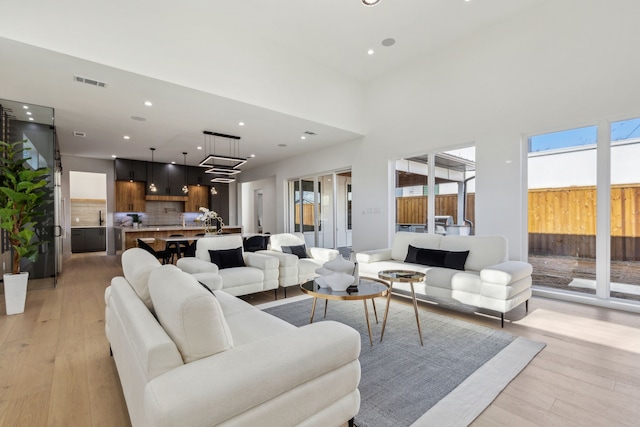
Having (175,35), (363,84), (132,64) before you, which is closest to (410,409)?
(132,64)

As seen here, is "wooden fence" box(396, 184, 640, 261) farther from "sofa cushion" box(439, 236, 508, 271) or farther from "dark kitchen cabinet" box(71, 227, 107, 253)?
"dark kitchen cabinet" box(71, 227, 107, 253)

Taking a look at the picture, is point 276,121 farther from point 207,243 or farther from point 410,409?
point 410,409

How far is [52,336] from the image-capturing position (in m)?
3.10

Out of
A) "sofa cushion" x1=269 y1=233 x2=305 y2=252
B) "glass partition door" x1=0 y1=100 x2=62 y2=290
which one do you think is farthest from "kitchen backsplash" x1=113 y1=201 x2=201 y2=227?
"sofa cushion" x1=269 y1=233 x2=305 y2=252

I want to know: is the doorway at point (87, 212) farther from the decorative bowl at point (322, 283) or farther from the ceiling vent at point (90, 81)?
the decorative bowl at point (322, 283)

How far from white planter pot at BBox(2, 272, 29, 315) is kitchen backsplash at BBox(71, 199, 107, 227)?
7475mm

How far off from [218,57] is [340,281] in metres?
3.74

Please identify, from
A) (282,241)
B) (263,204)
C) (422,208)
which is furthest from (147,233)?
Answer: (422,208)

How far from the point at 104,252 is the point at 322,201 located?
745 centimetres

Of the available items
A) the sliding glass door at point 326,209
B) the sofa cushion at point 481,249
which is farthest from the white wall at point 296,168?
the sofa cushion at point 481,249

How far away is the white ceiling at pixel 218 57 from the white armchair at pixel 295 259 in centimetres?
222

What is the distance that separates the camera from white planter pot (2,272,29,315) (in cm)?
379

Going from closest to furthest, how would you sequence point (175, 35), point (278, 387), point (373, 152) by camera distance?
point (278, 387) → point (175, 35) → point (373, 152)

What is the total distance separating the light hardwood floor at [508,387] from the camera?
187 centimetres
